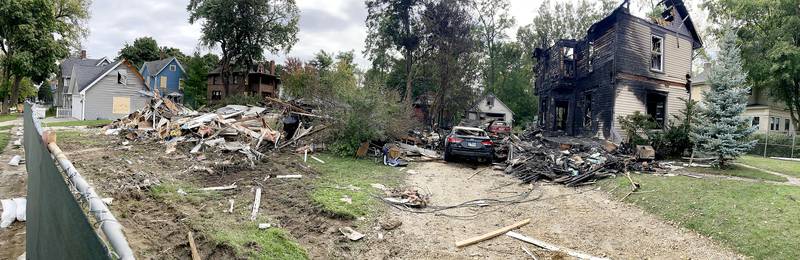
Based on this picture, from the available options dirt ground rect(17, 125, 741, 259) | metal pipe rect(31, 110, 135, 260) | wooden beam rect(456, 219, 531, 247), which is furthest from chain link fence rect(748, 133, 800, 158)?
metal pipe rect(31, 110, 135, 260)

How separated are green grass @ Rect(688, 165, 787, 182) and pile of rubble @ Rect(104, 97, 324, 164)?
13.6m

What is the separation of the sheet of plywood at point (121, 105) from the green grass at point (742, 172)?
41.4 meters

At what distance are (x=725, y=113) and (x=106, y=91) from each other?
42.2m

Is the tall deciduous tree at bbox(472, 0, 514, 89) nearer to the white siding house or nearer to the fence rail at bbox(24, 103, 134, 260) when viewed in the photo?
the white siding house

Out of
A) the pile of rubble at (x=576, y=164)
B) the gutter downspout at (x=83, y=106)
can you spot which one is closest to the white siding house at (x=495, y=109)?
the pile of rubble at (x=576, y=164)

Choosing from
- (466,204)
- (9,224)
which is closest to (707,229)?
(466,204)

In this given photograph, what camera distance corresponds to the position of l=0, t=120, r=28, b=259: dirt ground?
547 centimetres

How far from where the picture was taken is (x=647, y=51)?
63.3 feet

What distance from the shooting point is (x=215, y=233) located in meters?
6.08

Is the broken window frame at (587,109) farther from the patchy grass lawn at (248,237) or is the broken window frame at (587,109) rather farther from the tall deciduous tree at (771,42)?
the patchy grass lawn at (248,237)

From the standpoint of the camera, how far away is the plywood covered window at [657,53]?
776 inches

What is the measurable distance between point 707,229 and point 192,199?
32.2 feet

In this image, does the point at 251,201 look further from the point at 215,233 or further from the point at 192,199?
the point at 215,233

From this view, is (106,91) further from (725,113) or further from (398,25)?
(725,113)
